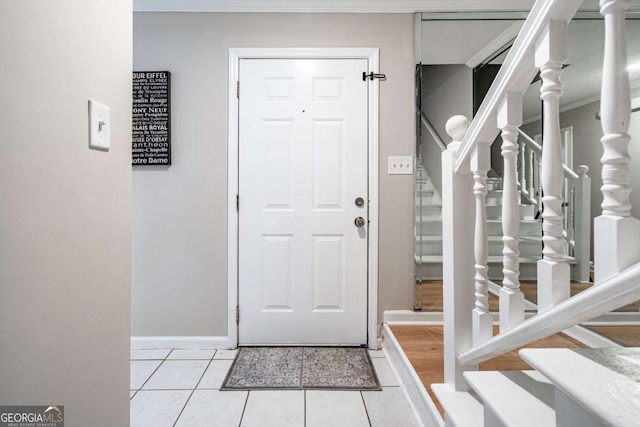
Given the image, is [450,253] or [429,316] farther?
[429,316]

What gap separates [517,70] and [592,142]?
98 centimetres

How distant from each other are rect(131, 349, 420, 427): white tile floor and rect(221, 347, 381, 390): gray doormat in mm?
54

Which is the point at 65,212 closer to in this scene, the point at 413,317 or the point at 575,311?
the point at 575,311

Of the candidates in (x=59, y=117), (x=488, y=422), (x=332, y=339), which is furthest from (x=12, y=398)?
(x=332, y=339)

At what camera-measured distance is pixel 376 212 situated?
2199 millimetres

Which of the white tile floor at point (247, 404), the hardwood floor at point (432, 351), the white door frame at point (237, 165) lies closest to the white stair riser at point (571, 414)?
the hardwood floor at point (432, 351)

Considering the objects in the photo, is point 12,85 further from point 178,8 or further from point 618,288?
point 178,8

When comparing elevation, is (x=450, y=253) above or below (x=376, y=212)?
below

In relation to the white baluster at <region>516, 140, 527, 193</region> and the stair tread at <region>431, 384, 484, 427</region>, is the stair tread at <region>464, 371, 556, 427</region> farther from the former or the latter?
the white baluster at <region>516, 140, 527, 193</region>

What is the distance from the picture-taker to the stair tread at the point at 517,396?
0.79 meters

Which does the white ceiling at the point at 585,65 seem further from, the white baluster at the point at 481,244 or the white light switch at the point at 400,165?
the white light switch at the point at 400,165

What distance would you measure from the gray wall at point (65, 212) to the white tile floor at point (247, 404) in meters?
0.69

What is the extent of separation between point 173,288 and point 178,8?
1939 mm

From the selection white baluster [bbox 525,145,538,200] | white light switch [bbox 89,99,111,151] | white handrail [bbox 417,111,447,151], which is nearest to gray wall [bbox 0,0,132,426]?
white light switch [bbox 89,99,111,151]
